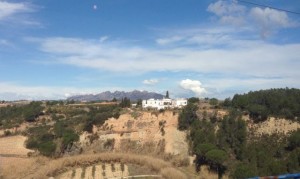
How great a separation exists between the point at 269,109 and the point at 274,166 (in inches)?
1063

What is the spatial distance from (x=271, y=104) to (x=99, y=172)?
36439 millimetres

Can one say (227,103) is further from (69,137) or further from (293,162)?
(293,162)

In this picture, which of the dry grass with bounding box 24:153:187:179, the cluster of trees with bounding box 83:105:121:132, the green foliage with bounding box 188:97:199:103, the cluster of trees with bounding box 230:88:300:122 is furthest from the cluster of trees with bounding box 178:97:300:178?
the green foliage with bounding box 188:97:199:103

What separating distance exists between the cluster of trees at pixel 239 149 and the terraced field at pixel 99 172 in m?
12.5

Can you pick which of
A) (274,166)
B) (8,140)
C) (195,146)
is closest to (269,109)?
(195,146)

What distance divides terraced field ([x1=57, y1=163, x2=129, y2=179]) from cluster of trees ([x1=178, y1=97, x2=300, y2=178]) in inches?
494

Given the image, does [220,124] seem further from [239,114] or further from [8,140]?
[8,140]

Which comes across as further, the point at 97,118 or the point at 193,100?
the point at 193,100

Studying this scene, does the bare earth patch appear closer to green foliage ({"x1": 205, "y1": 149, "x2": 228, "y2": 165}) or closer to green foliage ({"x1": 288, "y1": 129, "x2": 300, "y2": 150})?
green foliage ({"x1": 205, "y1": 149, "x2": 228, "y2": 165})

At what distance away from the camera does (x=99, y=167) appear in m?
47.7

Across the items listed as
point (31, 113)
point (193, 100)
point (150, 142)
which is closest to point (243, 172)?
point (150, 142)

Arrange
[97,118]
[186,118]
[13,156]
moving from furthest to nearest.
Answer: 1. [97,118]
2. [186,118]
3. [13,156]

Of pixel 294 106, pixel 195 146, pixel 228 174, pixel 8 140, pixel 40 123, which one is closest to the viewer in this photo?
pixel 228 174

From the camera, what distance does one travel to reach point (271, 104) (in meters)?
70.9
